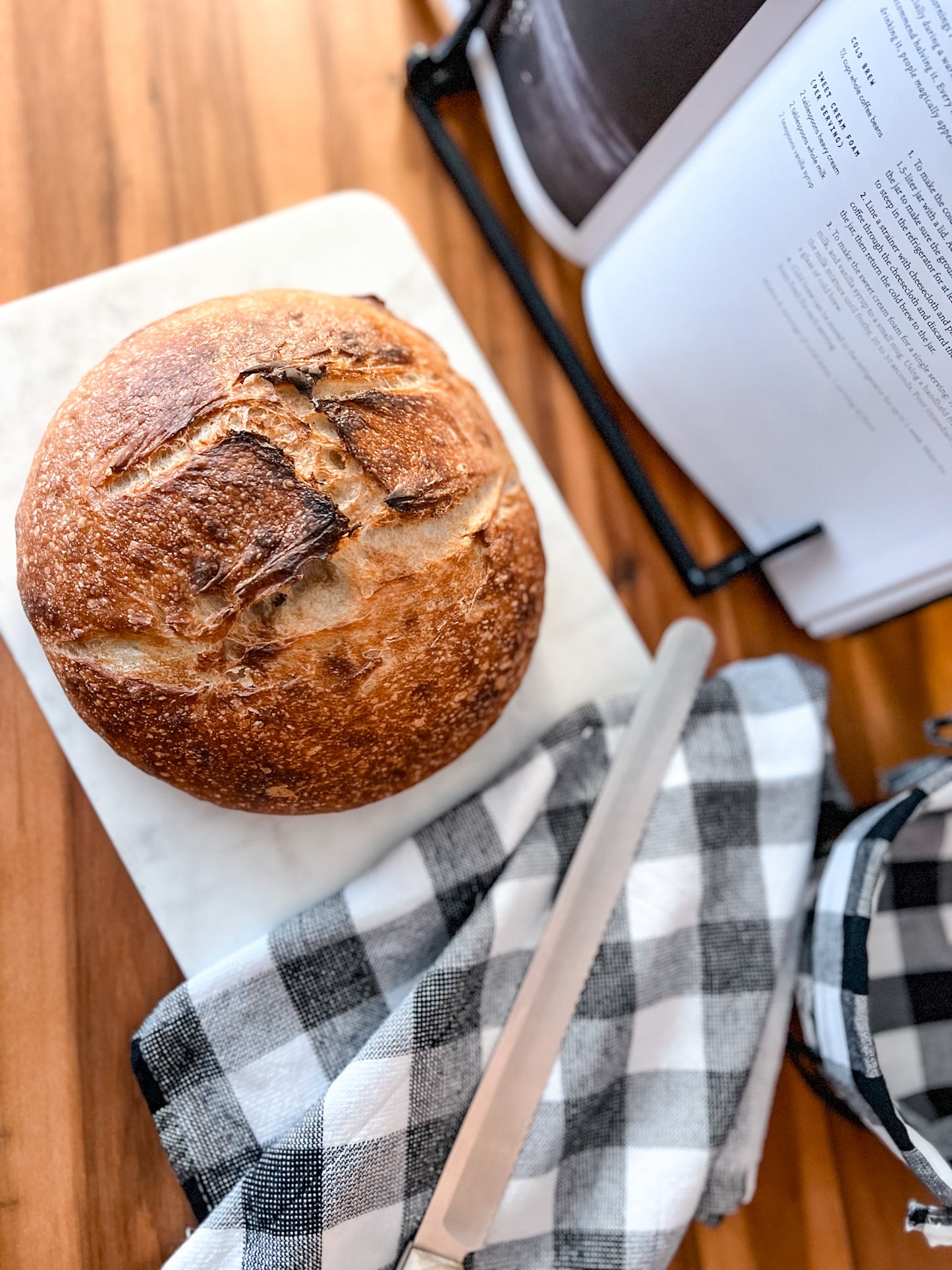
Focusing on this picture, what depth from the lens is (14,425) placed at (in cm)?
75

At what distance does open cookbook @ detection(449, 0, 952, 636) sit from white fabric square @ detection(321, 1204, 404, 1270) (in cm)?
68

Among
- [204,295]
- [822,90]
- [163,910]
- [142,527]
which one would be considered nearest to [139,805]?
[163,910]

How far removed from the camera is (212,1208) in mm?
680

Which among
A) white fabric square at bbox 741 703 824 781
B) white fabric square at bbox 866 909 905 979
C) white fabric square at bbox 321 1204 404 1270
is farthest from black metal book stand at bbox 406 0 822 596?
white fabric square at bbox 321 1204 404 1270

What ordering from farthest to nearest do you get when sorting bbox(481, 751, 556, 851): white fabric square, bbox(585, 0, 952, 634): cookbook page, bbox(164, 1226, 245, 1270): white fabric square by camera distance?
bbox(481, 751, 556, 851): white fabric square → bbox(164, 1226, 245, 1270): white fabric square → bbox(585, 0, 952, 634): cookbook page

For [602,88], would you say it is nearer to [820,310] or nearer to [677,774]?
[820,310]

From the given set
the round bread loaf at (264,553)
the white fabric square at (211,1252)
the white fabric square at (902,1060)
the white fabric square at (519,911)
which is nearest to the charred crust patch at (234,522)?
the round bread loaf at (264,553)

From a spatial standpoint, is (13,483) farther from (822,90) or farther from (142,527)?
(822,90)

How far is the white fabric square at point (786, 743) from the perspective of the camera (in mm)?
831

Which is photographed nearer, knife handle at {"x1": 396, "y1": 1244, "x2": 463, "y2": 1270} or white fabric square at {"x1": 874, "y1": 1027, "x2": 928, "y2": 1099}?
knife handle at {"x1": 396, "y1": 1244, "x2": 463, "y2": 1270}

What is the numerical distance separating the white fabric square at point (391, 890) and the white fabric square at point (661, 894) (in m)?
0.19

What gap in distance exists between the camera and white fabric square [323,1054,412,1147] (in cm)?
67

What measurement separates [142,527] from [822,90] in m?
0.55

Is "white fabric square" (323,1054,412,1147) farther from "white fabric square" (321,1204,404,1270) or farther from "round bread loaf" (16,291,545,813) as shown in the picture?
"round bread loaf" (16,291,545,813)
